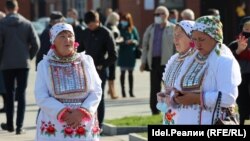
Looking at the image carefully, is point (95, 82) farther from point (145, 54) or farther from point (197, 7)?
point (197, 7)

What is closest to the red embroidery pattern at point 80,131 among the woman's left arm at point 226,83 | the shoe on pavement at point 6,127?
the woman's left arm at point 226,83

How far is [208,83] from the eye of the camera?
6.71m

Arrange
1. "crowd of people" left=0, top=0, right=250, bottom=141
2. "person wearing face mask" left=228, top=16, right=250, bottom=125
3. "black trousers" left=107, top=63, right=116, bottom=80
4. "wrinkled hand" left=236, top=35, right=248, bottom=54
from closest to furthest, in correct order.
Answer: "crowd of people" left=0, top=0, right=250, bottom=141 < "wrinkled hand" left=236, top=35, right=248, bottom=54 < "person wearing face mask" left=228, top=16, right=250, bottom=125 < "black trousers" left=107, top=63, right=116, bottom=80

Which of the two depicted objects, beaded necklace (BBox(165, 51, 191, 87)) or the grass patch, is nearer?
beaded necklace (BBox(165, 51, 191, 87))

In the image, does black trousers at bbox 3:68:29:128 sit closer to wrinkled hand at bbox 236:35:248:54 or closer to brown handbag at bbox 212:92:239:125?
wrinkled hand at bbox 236:35:248:54

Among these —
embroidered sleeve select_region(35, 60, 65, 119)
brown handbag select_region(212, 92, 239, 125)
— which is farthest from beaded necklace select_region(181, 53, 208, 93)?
embroidered sleeve select_region(35, 60, 65, 119)

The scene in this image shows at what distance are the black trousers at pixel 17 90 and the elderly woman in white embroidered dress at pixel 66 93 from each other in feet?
16.7

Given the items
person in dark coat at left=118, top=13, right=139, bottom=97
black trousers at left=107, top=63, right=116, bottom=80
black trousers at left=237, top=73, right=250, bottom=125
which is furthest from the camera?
person in dark coat at left=118, top=13, right=139, bottom=97

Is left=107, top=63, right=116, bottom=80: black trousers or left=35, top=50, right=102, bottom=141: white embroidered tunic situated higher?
left=35, top=50, right=102, bottom=141: white embroidered tunic

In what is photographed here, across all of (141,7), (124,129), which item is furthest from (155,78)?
(141,7)

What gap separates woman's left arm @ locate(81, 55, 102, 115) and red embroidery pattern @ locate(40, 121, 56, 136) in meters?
0.34

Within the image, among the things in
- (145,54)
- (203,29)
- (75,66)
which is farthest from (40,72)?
(145,54)

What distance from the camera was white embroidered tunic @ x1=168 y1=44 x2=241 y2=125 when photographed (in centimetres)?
656

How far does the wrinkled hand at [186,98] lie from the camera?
6797mm
